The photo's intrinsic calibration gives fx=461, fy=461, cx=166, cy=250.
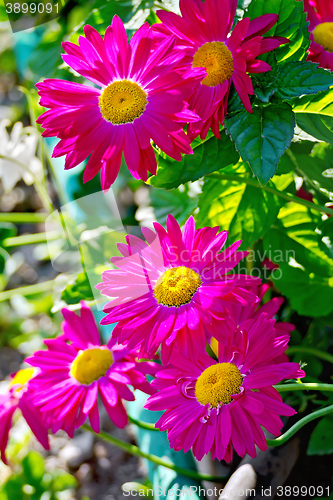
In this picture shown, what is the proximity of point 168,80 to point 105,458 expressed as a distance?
32.9 inches

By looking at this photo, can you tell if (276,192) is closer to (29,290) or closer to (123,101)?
(123,101)

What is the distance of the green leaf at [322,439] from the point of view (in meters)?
0.51

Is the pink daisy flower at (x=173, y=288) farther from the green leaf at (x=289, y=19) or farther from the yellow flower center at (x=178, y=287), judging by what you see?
the green leaf at (x=289, y=19)

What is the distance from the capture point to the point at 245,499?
1.50ft

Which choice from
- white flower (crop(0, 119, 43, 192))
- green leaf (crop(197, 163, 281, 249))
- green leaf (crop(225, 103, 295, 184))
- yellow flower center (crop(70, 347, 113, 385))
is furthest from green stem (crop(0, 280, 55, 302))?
green leaf (crop(225, 103, 295, 184))

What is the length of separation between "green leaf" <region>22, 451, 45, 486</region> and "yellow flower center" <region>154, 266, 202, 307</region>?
0.55m

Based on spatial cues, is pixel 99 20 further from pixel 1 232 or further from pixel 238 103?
pixel 1 232

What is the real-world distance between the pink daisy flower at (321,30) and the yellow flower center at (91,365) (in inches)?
16.0

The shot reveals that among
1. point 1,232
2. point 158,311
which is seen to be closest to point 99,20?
point 158,311

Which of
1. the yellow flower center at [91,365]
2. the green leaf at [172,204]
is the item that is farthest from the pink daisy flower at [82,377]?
the green leaf at [172,204]

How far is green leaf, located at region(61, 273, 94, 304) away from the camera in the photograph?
591 mm

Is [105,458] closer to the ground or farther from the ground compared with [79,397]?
closer to the ground

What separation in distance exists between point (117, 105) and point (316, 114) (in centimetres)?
20

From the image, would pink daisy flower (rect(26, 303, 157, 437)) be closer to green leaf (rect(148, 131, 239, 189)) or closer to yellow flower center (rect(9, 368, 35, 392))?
yellow flower center (rect(9, 368, 35, 392))
